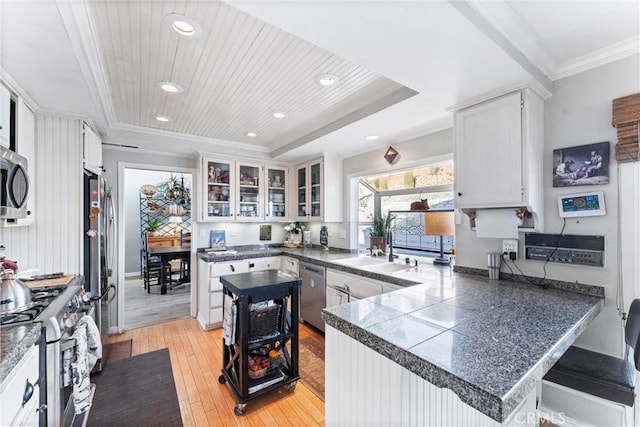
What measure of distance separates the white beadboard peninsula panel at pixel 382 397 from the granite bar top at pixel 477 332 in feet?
0.35

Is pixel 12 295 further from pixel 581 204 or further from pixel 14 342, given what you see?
pixel 581 204

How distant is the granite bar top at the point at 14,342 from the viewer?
34.3 inches

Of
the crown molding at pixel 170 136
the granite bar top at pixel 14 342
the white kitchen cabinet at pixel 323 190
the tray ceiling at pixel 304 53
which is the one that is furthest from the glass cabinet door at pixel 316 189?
the granite bar top at pixel 14 342

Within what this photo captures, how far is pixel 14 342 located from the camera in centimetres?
97

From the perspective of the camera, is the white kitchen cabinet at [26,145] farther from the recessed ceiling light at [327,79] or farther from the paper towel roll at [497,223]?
the paper towel roll at [497,223]

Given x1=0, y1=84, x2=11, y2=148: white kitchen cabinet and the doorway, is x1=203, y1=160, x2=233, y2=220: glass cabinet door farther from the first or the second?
the doorway

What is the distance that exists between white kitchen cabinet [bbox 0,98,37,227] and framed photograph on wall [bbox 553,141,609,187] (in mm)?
3479

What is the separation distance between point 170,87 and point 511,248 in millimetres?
2787

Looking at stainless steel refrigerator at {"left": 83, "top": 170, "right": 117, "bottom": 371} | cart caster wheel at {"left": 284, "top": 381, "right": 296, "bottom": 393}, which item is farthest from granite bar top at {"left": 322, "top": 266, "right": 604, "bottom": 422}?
Answer: stainless steel refrigerator at {"left": 83, "top": 170, "right": 117, "bottom": 371}

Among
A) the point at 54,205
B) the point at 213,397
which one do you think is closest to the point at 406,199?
the point at 213,397

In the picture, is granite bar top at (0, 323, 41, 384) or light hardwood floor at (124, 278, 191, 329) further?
light hardwood floor at (124, 278, 191, 329)

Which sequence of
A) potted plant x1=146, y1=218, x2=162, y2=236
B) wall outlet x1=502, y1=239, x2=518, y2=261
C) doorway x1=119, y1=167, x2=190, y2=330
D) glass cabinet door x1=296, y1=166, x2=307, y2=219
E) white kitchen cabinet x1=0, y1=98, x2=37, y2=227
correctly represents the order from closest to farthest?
white kitchen cabinet x1=0, y1=98, x2=37, y2=227
wall outlet x1=502, y1=239, x2=518, y2=261
glass cabinet door x1=296, y1=166, x2=307, y2=219
doorway x1=119, y1=167, x2=190, y2=330
potted plant x1=146, y1=218, x2=162, y2=236

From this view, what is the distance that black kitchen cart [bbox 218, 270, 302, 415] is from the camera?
1938 mm

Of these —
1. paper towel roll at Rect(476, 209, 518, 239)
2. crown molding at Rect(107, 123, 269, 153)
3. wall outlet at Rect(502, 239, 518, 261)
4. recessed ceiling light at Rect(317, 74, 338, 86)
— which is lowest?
wall outlet at Rect(502, 239, 518, 261)
